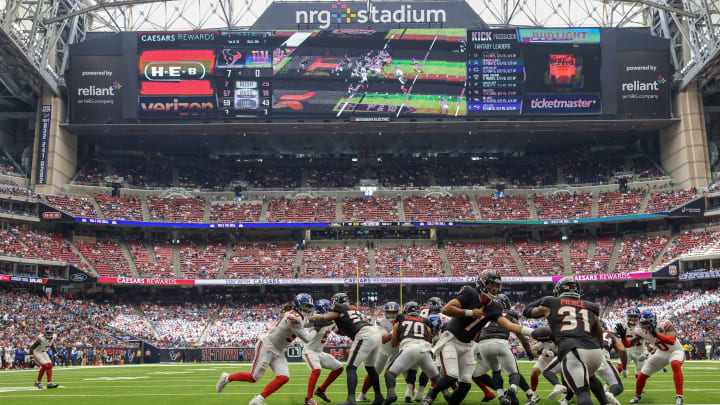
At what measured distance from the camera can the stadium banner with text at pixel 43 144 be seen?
57.9 meters

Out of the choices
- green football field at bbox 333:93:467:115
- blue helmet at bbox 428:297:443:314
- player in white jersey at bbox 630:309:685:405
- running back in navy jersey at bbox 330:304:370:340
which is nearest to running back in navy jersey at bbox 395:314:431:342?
running back in navy jersey at bbox 330:304:370:340

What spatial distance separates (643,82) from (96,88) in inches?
1786

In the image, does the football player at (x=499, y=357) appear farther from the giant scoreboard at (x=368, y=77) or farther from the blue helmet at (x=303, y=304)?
the giant scoreboard at (x=368, y=77)

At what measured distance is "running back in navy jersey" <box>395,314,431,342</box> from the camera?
13078 mm

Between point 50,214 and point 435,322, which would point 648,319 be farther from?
point 50,214

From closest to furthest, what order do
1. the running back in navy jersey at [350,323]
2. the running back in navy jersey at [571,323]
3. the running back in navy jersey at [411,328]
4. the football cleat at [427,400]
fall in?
1. the running back in navy jersey at [571,323]
2. the football cleat at [427,400]
3. the running back in navy jersey at [411,328]
4. the running back in navy jersey at [350,323]

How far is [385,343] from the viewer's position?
553 inches

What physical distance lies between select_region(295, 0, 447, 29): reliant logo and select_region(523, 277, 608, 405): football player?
50719mm

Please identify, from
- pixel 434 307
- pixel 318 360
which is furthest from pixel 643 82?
pixel 318 360

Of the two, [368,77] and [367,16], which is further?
[367,16]

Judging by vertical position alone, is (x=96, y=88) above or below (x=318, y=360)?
above

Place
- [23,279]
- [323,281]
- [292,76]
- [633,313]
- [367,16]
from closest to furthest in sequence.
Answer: [633,313]
[23,279]
[323,281]
[292,76]
[367,16]

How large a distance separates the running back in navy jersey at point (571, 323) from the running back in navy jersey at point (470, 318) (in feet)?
2.90

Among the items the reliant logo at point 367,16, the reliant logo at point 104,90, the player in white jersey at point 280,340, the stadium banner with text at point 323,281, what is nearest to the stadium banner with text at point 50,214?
the stadium banner with text at point 323,281
